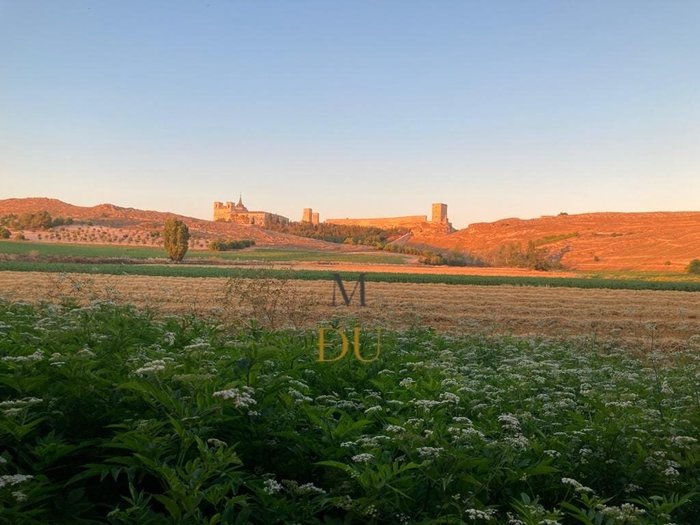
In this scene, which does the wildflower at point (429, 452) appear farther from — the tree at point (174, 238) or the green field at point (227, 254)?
the tree at point (174, 238)

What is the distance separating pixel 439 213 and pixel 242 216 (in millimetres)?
53522

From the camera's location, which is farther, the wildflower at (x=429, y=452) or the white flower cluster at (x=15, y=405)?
the wildflower at (x=429, y=452)

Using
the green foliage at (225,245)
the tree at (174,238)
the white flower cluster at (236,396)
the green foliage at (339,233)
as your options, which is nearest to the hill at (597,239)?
the green foliage at (339,233)

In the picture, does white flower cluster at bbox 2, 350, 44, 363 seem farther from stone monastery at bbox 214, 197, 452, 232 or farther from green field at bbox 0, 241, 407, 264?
stone monastery at bbox 214, 197, 452, 232

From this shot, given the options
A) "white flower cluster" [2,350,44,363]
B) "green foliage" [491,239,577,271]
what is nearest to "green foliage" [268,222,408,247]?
"green foliage" [491,239,577,271]

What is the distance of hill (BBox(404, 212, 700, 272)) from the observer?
87375 millimetres

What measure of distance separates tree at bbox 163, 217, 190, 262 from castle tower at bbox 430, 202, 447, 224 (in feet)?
303

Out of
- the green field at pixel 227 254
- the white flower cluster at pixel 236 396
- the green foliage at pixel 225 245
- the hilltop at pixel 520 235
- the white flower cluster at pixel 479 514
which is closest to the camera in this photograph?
the white flower cluster at pixel 479 514

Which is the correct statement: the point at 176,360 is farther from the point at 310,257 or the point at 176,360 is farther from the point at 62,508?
the point at 310,257

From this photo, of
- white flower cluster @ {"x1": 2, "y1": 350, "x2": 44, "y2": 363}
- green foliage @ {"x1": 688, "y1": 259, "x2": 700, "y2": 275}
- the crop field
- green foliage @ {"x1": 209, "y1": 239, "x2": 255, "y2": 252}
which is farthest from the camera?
green foliage @ {"x1": 209, "y1": 239, "x2": 255, "y2": 252}

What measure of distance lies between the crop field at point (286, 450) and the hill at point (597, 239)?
74.7 meters

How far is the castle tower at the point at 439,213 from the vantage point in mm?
153212

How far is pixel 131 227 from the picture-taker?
110 metres

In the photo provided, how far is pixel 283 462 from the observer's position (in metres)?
3.70
